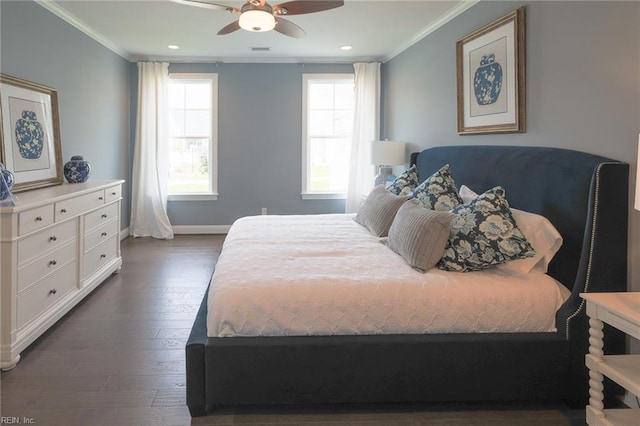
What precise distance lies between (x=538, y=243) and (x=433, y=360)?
886mm

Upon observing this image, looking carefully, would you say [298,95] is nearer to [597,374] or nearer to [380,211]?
[380,211]

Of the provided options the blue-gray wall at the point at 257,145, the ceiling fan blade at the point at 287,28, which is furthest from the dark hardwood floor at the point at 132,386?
the blue-gray wall at the point at 257,145

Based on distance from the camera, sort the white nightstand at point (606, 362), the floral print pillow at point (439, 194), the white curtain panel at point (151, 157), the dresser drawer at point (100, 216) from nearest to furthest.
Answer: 1. the white nightstand at point (606, 362)
2. the floral print pillow at point (439, 194)
3. the dresser drawer at point (100, 216)
4. the white curtain panel at point (151, 157)

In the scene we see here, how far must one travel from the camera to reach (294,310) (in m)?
2.07

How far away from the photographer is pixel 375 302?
2098mm

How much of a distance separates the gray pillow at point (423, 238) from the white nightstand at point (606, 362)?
72cm

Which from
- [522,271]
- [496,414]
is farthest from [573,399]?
[522,271]

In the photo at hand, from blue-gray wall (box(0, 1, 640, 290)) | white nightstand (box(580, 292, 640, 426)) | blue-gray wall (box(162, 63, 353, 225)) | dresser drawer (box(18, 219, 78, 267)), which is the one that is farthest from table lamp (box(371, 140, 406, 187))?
white nightstand (box(580, 292, 640, 426))

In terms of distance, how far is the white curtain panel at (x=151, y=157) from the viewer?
20.3 feet

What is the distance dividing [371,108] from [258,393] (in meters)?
4.95

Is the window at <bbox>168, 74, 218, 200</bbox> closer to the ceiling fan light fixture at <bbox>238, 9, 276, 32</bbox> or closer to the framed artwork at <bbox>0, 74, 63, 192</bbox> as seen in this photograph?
the framed artwork at <bbox>0, 74, 63, 192</bbox>

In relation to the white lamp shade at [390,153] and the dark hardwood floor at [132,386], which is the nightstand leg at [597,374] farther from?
the white lamp shade at [390,153]

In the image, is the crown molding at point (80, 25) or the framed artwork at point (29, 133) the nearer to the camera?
the framed artwork at point (29, 133)

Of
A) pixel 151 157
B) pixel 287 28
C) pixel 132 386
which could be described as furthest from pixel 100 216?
pixel 151 157
